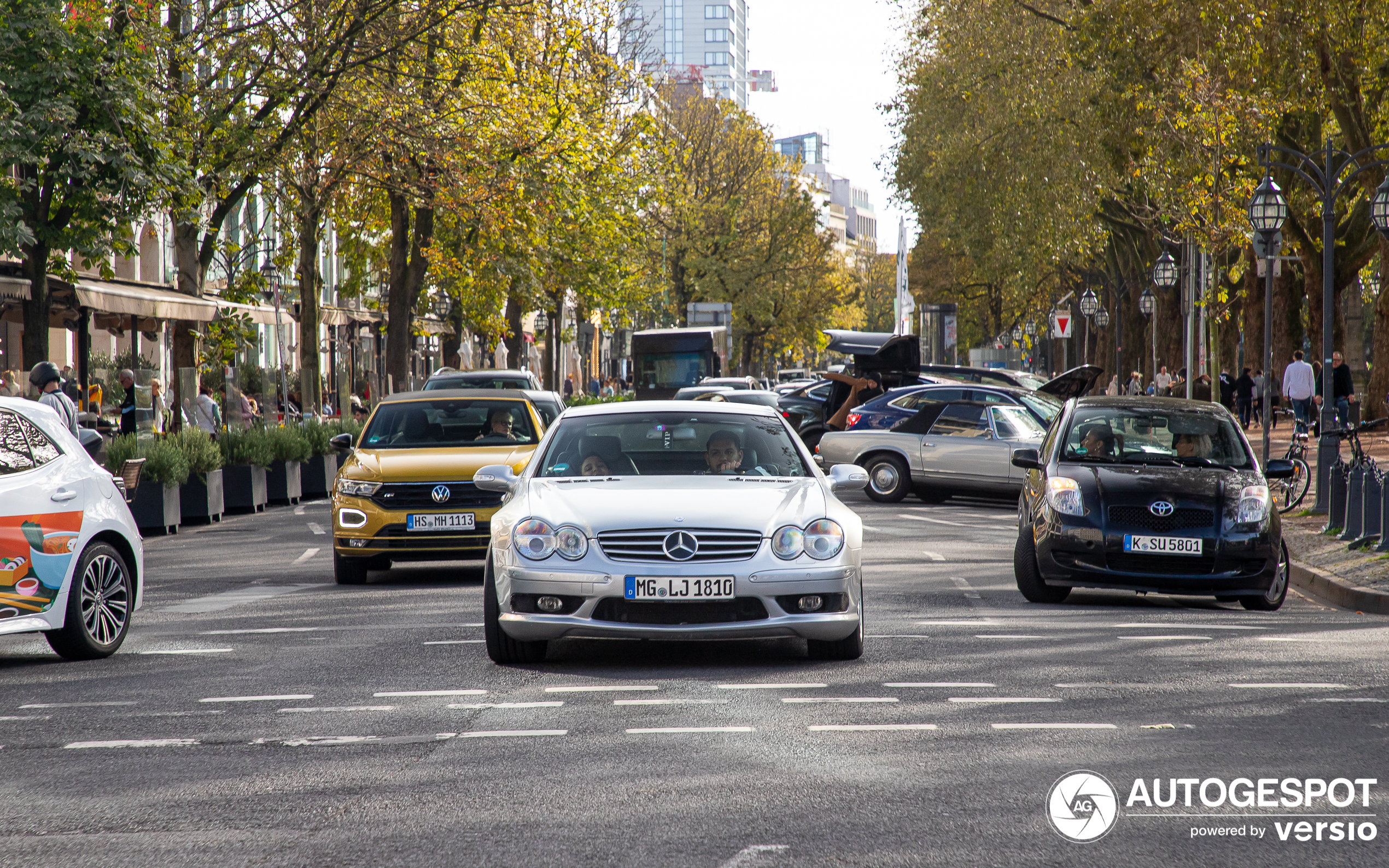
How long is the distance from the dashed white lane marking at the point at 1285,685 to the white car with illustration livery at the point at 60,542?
6.06 metres

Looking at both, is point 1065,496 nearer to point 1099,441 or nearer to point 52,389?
point 1099,441

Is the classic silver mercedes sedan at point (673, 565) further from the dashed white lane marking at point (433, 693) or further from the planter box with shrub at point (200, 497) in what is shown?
the planter box with shrub at point (200, 497)

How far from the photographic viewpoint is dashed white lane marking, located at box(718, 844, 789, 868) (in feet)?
16.5

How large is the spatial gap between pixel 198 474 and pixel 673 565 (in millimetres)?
13847

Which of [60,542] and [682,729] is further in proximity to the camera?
[60,542]

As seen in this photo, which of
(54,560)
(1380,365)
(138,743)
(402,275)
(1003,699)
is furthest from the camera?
(402,275)

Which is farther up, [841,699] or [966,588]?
[841,699]

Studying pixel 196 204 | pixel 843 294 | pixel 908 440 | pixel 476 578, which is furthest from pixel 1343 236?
pixel 843 294

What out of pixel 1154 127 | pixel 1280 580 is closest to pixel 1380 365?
pixel 1154 127

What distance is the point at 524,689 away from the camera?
836 cm

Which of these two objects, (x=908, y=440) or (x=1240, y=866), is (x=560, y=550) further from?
(x=908, y=440)

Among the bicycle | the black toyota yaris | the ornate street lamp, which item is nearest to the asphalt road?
the black toyota yaris

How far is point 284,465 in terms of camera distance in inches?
958

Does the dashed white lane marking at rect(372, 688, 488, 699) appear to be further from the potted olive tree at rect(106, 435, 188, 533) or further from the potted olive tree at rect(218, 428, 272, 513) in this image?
the potted olive tree at rect(218, 428, 272, 513)
